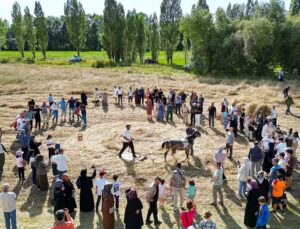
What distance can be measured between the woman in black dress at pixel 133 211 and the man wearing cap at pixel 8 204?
322 centimetres

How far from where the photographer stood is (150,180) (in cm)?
1479

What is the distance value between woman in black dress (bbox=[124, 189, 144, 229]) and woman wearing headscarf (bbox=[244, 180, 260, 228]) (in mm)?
3304

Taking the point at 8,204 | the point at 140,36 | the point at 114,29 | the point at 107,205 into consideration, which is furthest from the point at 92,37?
the point at 107,205

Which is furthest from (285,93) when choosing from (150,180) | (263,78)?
(150,180)

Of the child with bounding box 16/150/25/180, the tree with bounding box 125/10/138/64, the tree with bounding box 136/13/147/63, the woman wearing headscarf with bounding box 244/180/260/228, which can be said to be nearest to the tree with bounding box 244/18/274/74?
the tree with bounding box 125/10/138/64

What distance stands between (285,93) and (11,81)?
24838mm

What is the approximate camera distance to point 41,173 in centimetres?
1344

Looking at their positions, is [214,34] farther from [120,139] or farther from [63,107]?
[120,139]

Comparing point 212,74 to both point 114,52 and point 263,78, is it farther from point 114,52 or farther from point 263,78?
point 114,52

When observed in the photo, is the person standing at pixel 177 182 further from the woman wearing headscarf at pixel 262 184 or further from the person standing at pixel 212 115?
the person standing at pixel 212 115

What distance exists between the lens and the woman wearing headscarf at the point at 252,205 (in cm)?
1077

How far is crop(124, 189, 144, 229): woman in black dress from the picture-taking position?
32.5 feet

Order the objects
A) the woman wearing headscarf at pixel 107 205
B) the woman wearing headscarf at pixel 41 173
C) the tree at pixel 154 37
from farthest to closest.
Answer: the tree at pixel 154 37
the woman wearing headscarf at pixel 41 173
the woman wearing headscarf at pixel 107 205

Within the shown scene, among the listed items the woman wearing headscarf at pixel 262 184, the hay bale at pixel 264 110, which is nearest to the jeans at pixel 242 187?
the woman wearing headscarf at pixel 262 184
